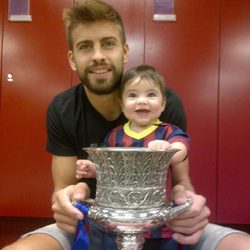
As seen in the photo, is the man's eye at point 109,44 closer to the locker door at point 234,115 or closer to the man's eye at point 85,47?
the man's eye at point 85,47

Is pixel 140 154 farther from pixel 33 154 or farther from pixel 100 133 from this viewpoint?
pixel 33 154

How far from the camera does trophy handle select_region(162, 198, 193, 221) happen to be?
698 millimetres

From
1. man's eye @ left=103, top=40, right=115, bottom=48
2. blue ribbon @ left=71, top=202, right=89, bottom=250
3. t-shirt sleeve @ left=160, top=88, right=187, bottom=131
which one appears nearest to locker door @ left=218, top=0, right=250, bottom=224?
t-shirt sleeve @ left=160, top=88, right=187, bottom=131

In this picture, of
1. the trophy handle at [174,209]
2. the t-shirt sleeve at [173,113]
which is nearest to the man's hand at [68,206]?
the trophy handle at [174,209]

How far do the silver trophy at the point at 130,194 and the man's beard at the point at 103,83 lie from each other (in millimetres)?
428

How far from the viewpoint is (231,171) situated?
2.56m

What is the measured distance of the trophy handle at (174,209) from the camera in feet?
Answer: 2.29

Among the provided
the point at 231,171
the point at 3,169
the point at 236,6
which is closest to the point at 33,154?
the point at 3,169

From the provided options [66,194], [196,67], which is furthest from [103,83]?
[196,67]

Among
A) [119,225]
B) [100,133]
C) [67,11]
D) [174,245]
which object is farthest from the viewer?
[100,133]

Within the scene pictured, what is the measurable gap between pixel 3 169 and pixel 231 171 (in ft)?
5.50

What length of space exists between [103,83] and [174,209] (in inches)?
20.5

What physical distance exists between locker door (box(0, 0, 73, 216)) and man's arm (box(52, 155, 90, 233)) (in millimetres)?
1377

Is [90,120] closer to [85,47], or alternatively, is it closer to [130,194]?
[85,47]
